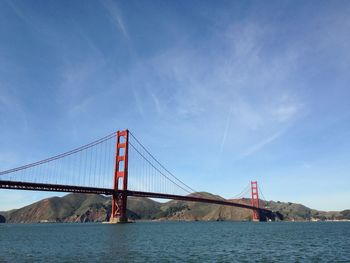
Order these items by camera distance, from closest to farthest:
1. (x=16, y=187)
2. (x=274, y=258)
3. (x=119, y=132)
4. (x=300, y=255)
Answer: (x=274, y=258) → (x=300, y=255) → (x=16, y=187) → (x=119, y=132)

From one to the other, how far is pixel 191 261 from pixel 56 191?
66914 millimetres

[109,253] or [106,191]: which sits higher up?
[106,191]

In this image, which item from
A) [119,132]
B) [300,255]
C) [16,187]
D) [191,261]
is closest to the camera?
[191,261]

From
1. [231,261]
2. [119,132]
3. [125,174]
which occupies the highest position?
[119,132]

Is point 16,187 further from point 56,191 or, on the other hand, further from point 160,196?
point 160,196

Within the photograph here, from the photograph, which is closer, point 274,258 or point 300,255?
point 274,258

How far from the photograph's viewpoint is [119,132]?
346 ft

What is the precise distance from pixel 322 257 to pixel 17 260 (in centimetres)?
2542

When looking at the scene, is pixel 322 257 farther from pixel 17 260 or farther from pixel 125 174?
pixel 125 174

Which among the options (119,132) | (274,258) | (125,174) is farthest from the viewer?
(119,132)

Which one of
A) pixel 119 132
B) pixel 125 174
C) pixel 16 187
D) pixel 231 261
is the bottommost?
pixel 231 261

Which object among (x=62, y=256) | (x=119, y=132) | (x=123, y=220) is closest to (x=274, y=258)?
(x=62, y=256)

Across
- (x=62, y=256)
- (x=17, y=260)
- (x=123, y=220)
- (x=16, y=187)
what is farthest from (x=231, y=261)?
(x=123, y=220)

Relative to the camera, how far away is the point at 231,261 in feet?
84.7
